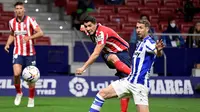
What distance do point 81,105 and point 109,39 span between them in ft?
14.2

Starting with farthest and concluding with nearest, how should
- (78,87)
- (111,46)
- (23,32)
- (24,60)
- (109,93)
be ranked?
(78,87) < (24,60) < (23,32) < (111,46) < (109,93)

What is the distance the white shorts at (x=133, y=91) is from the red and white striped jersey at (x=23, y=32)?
17.0ft

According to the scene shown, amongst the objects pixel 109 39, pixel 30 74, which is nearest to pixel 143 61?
pixel 109 39

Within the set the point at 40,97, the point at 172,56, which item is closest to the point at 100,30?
the point at 40,97

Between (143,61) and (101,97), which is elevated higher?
(143,61)

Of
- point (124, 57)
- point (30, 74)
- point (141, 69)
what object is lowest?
point (30, 74)

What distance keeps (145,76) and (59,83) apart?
8755mm

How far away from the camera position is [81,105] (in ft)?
53.4

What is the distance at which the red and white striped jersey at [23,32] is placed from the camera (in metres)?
15.7

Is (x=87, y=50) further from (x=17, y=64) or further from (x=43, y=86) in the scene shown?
(x=17, y=64)

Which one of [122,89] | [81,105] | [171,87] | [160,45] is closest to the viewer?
[160,45]

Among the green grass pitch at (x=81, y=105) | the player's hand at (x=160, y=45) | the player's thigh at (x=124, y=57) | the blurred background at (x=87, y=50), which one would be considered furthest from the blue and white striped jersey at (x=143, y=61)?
the blurred background at (x=87, y=50)

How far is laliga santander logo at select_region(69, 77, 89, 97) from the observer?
1931 cm

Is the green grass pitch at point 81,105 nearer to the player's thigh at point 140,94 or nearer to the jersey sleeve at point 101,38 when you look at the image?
the jersey sleeve at point 101,38
